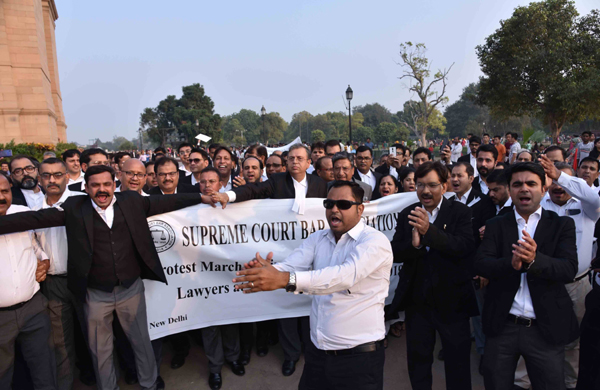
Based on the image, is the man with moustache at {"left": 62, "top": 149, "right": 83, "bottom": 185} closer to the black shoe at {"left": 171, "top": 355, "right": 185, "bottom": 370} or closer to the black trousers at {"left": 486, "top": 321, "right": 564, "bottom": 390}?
the black shoe at {"left": 171, "top": 355, "right": 185, "bottom": 370}

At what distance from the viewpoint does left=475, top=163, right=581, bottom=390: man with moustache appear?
276 cm

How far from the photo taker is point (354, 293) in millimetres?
2537

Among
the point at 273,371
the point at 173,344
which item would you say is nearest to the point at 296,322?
the point at 273,371

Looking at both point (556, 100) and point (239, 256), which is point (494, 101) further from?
point (239, 256)

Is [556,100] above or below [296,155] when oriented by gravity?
above

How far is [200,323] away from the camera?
13.7 ft

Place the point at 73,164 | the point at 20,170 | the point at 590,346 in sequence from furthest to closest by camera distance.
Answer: the point at 73,164, the point at 20,170, the point at 590,346

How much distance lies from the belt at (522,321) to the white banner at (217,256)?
2.16 metres

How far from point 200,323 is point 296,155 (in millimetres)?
2153

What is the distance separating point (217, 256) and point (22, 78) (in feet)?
83.0

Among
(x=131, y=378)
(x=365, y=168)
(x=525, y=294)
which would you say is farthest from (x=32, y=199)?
(x=525, y=294)

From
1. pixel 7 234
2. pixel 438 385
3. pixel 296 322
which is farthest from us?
pixel 296 322

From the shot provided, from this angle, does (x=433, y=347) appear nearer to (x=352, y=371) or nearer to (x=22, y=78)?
(x=352, y=371)

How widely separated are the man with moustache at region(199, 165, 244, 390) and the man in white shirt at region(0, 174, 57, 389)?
142 cm
